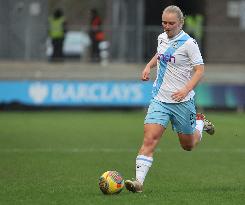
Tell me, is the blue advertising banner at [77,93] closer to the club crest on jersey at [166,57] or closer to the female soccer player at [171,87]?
the female soccer player at [171,87]

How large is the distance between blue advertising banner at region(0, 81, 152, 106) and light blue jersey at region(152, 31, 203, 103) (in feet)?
53.6

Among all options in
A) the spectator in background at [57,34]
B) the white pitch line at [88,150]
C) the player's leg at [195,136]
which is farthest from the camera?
the spectator in background at [57,34]

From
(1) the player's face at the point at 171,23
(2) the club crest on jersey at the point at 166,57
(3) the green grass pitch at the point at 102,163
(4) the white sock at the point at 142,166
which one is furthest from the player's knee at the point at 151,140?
(1) the player's face at the point at 171,23

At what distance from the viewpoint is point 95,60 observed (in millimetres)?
30078

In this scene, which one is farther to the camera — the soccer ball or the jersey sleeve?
the jersey sleeve

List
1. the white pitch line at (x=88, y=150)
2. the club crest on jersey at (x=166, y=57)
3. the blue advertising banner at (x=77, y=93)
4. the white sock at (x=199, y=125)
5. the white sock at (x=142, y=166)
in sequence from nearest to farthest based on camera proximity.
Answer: the white sock at (x=142, y=166), the club crest on jersey at (x=166, y=57), the white sock at (x=199, y=125), the white pitch line at (x=88, y=150), the blue advertising banner at (x=77, y=93)

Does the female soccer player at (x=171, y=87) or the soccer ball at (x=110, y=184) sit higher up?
the female soccer player at (x=171, y=87)

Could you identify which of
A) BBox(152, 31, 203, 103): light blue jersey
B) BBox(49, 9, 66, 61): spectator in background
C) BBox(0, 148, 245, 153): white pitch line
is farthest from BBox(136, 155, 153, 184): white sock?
BBox(49, 9, 66, 61): spectator in background

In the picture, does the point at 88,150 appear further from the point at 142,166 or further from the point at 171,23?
the point at 171,23

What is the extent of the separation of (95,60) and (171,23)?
19635mm

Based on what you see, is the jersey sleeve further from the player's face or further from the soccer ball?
the soccer ball

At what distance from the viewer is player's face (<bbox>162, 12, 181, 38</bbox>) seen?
411 inches

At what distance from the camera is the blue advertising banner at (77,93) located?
27000mm

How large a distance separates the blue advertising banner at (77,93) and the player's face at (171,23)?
1655 cm
